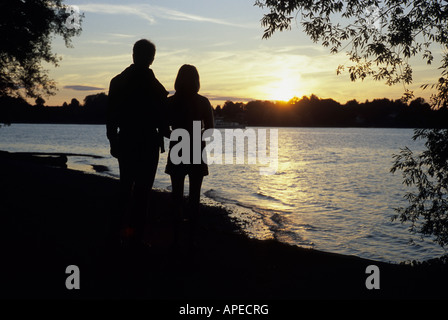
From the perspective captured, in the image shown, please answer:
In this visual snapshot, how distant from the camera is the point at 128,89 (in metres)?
4.76

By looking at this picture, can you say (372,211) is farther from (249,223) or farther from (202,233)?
(202,233)

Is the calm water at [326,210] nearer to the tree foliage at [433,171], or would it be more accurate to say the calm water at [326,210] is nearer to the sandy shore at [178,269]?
the tree foliage at [433,171]

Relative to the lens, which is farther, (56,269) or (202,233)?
(202,233)

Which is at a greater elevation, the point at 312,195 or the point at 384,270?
the point at 384,270

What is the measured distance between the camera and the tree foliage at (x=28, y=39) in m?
19.8

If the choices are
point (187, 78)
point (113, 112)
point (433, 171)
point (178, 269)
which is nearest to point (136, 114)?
point (113, 112)

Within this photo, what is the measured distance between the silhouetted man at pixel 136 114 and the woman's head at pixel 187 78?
303mm

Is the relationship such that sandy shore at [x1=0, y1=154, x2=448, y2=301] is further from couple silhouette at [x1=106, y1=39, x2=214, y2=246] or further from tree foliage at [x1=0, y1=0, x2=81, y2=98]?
tree foliage at [x1=0, y1=0, x2=81, y2=98]

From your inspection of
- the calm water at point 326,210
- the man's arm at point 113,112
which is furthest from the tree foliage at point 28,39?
the man's arm at point 113,112

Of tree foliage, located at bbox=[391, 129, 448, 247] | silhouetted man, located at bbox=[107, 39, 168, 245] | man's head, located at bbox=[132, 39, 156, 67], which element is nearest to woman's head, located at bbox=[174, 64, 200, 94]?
silhouetted man, located at bbox=[107, 39, 168, 245]

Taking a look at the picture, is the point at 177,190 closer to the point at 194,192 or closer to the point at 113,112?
the point at 194,192

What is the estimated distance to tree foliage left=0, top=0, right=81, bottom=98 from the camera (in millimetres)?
19836
